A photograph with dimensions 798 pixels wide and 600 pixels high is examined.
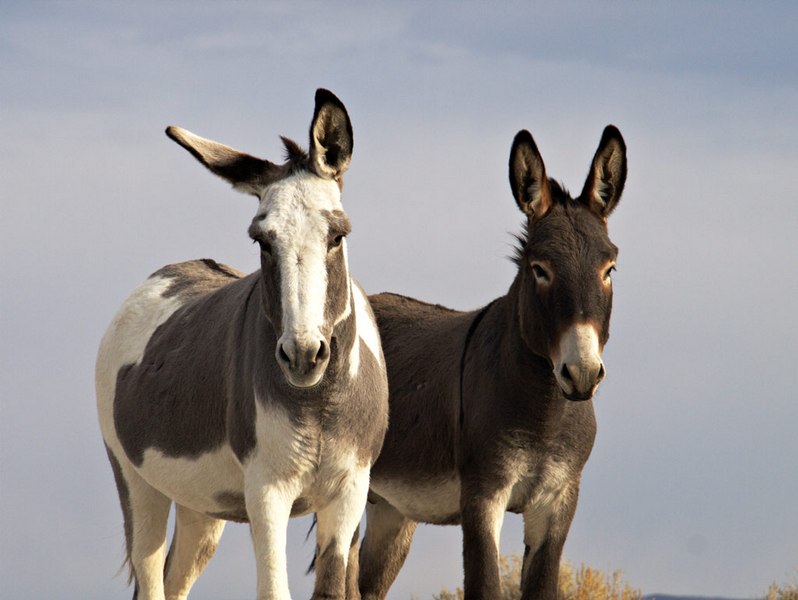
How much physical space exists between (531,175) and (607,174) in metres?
0.48

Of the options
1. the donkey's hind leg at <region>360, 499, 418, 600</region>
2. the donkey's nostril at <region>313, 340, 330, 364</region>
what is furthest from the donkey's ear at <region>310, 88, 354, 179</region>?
the donkey's hind leg at <region>360, 499, 418, 600</region>

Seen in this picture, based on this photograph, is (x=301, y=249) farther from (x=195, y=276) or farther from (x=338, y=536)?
(x=195, y=276)

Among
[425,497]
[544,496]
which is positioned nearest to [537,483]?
[544,496]

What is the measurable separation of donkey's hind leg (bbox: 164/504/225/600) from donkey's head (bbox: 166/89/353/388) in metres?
2.60

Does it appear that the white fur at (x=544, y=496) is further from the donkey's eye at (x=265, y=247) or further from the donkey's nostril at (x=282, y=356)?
the donkey's eye at (x=265, y=247)

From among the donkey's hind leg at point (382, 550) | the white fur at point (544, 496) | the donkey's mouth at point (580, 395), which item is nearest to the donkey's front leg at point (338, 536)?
the donkey's mouth at point (580, 395)

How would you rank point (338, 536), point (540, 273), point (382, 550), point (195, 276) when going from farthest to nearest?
1. point (382, 550)
2. point (195, 276)
3. point (540, 273)
4. point (338, 536)

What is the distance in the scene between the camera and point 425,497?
28.9ft

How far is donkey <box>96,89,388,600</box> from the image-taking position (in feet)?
21.1

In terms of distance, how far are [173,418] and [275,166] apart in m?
1.65

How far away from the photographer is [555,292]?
7.87 metres

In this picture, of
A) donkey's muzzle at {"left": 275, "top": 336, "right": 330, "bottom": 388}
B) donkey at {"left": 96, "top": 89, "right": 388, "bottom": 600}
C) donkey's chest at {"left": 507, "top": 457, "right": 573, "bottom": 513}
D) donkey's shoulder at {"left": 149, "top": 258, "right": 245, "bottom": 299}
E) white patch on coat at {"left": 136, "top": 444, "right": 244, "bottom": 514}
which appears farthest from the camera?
donkey's shoulder at {"left": 149, "top": 258, "right": 245, "bottom": 299}

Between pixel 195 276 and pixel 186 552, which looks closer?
pixel 186 552

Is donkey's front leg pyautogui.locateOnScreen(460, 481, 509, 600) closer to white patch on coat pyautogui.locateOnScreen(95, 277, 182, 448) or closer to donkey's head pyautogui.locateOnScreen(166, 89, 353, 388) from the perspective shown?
donkey's head pyautogui.locateOnScreen(166, 89, 353, 388)
